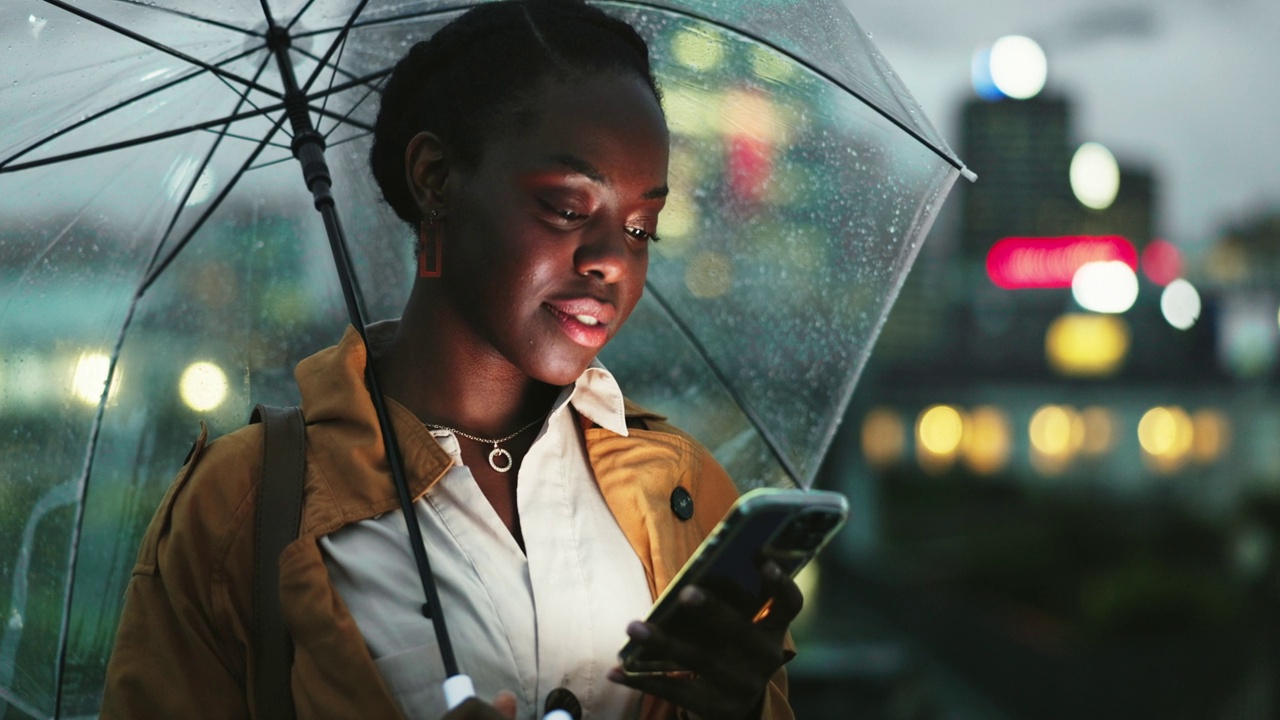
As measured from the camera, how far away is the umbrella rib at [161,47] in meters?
2.37

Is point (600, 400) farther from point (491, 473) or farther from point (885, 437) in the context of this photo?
point (885, 437)

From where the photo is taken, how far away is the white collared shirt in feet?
6.64

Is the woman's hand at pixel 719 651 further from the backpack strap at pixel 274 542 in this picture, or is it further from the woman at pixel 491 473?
the backpack strap at pixel 274 542

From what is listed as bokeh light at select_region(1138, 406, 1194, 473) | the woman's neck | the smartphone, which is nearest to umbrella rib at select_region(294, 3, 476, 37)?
the woman's neck

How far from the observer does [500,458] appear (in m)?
2.30

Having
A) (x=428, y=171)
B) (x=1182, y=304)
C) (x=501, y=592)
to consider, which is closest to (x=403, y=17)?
(x=428, y=171)

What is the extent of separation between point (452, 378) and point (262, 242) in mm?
754

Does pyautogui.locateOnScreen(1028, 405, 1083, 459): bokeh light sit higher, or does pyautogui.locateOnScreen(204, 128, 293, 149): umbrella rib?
pyautogui.locateOnScreen(1028, 405, 1083, 459): bokeh light

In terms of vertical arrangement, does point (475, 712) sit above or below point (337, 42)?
below

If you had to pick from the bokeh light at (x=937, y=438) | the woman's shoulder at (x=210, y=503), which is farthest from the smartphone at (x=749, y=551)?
the bokeh light at (x=937, y=438)

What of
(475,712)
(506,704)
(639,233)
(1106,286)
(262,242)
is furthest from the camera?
(1106,286)

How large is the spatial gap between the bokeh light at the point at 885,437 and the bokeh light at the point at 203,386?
52579 mm

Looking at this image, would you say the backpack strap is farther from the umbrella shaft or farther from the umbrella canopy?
the umbrella canopy

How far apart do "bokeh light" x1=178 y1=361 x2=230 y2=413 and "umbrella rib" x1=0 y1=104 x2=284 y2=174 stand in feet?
1.61
